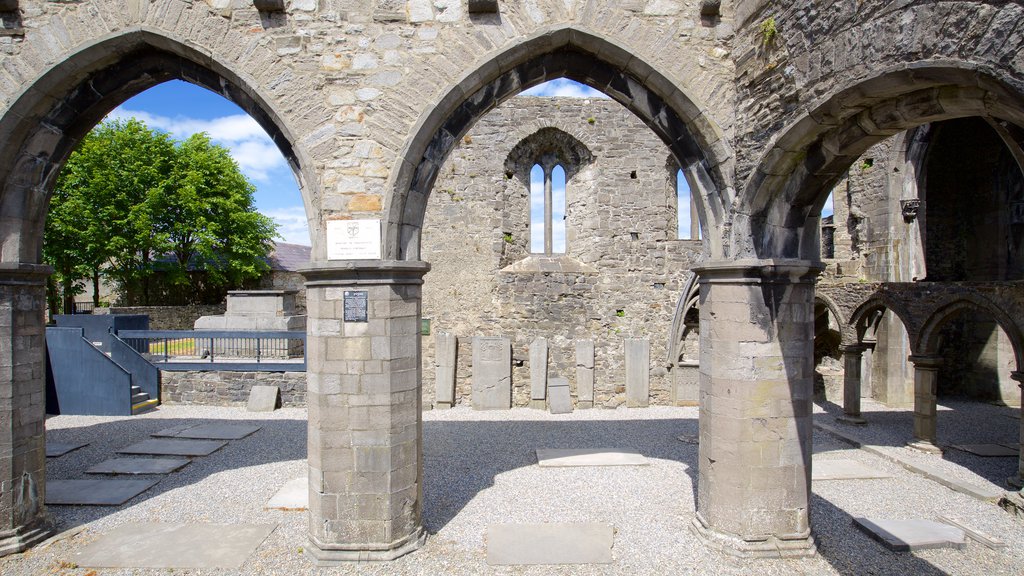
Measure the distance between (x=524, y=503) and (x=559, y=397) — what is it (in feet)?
16.9

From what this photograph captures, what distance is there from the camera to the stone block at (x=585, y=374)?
1156cm

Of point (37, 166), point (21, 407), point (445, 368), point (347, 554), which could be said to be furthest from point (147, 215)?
point (347, 554)

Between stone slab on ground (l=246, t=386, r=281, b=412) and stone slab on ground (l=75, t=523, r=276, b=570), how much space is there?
5.31 metres

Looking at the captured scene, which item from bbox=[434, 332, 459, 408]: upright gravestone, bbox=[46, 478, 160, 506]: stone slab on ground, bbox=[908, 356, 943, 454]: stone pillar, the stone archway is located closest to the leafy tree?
bbox=[434, 332, 459, 408]: upright gravestone

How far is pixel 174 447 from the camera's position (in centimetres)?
831

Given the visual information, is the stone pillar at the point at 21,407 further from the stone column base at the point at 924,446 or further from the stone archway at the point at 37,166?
the stone column base at the point at 924,446

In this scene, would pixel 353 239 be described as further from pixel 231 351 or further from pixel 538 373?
pixel 231 351

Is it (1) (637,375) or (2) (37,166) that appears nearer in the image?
(2) (37,166)

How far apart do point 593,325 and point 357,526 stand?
781 centimetres

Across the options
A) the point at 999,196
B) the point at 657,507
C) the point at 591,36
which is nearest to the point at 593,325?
the point at 657,507

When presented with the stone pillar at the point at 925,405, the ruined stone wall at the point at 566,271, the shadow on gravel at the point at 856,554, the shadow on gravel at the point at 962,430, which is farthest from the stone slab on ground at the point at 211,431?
the stone pillar at the point at 925,405

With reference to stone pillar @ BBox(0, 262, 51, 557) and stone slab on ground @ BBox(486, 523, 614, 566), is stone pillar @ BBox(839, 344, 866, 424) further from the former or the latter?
stone pillar @ BBox(0, 262, 51, 557)

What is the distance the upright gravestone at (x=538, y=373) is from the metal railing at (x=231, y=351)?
4953 mm

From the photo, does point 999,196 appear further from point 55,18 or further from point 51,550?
point 51,550
